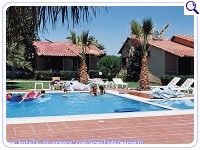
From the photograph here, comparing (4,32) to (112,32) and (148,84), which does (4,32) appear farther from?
(148,84)

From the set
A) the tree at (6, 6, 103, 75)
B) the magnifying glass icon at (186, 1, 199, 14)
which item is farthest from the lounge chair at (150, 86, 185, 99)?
the tree at (6, 6, 103, 75)

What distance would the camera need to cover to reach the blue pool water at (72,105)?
24.8 feet

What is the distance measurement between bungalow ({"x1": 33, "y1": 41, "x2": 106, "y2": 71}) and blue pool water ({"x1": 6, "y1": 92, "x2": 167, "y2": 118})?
0.90 metres

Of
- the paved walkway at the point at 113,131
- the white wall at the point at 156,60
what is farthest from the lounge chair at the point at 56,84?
the paved walkway at the point at 113,131

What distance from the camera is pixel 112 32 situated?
4570 mm

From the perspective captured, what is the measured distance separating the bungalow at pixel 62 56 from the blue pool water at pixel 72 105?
0.90 metres

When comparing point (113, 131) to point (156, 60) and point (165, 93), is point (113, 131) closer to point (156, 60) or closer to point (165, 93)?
point (165, 93)

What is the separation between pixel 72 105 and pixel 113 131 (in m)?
4.31

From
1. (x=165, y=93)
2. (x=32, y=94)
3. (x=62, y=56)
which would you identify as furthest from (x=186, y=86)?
(x=32, y=94)

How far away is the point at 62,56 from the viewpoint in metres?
10.4
